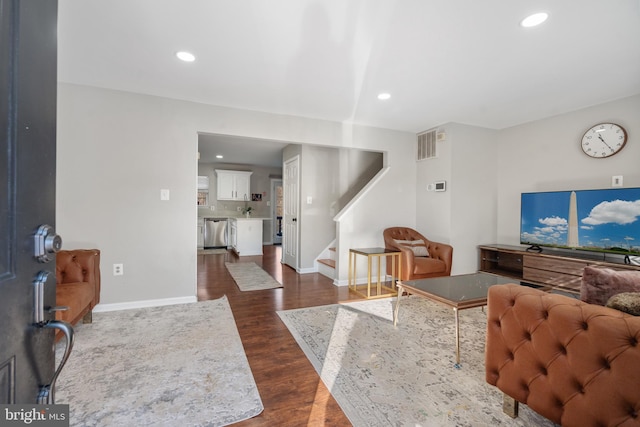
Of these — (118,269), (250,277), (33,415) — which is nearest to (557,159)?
(250,277)

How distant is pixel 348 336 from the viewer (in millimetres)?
2574

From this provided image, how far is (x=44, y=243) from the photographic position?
0.64 meters

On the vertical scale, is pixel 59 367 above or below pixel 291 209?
below

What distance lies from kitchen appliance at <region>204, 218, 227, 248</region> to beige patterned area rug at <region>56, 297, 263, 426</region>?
4940 millimetres

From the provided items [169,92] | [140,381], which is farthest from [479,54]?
[140,381]

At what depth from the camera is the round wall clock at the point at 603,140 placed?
10.8ft

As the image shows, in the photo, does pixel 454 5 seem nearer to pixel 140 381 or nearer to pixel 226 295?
pixel 140 381

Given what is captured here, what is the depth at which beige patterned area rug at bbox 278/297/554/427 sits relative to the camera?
63.7 inches

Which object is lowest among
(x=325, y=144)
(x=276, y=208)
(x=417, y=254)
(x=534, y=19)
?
(x=417, y=254)

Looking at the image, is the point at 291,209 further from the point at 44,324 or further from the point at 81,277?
the point at 44,324

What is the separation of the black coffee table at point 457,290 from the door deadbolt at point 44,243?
2284 mm

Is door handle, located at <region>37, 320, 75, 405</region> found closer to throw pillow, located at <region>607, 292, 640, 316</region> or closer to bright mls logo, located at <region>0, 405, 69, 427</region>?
bright mls logo, located at <region>0, 405, 69, 427</region>

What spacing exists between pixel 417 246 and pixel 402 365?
88.9 inches

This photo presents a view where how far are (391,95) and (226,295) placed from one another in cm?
311
